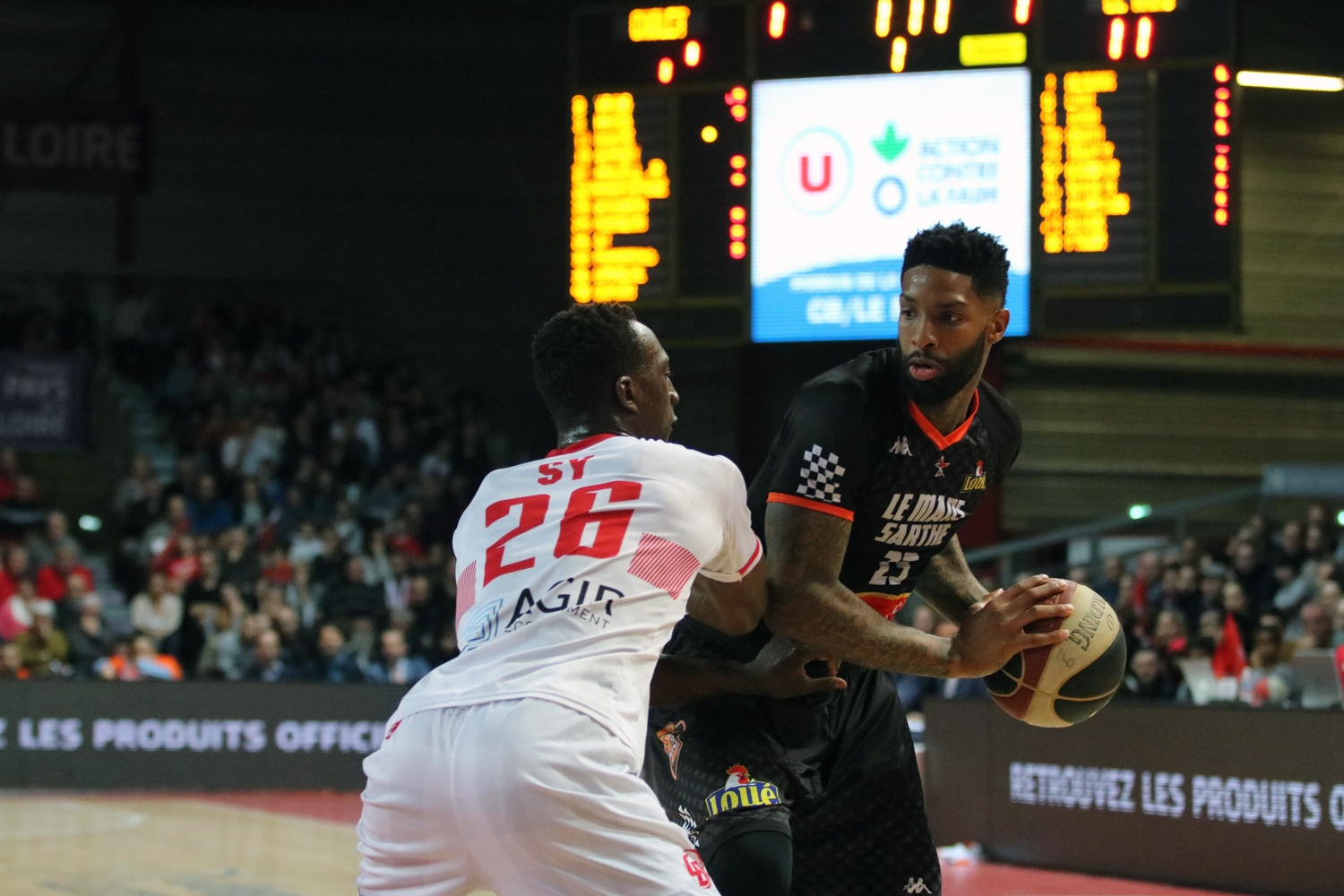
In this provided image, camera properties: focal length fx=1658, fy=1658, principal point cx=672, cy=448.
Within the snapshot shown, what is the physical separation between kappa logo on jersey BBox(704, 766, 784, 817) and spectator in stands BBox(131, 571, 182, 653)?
32.7ft

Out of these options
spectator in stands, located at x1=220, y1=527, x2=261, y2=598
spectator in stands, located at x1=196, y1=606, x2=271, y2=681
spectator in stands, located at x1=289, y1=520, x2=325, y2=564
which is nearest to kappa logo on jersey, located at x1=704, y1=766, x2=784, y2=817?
spectator in stands, located at x1=196, y1=606, x2=271, y2=681

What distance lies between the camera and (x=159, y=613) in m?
12.7

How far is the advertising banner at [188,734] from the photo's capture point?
1125cm

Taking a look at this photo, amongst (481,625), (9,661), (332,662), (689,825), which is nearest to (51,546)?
(9,661)

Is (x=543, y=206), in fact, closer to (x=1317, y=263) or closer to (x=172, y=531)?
(x=172, y=531)

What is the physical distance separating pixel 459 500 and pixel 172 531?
8.93ft

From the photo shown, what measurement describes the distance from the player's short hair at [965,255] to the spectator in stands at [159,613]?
33.6 feet

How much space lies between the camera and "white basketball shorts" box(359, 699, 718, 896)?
2.43 meters

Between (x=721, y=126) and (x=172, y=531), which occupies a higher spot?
(x=721, y=126)

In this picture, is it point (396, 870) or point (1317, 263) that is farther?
point (1317, 263)

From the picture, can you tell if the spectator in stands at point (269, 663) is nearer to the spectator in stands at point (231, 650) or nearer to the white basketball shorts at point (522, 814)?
the spectator in stands at point (231, 650)

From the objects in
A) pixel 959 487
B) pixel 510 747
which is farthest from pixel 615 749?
pixel 959 487

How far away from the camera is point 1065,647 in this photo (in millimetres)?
3377

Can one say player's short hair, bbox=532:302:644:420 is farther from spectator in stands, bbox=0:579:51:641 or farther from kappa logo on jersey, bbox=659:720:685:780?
spectator in stands, bbox=0:579:51:641
